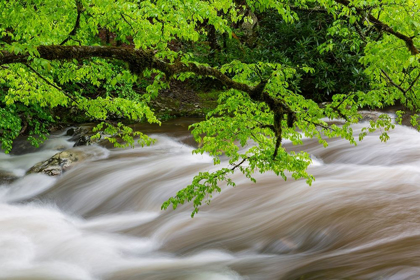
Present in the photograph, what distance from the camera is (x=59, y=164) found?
9.09 m

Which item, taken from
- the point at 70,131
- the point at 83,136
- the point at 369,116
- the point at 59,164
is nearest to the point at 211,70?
the point at 59,164

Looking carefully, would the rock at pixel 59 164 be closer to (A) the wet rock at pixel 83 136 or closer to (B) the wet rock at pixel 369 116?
(A) the wet rock at pixel 83 136

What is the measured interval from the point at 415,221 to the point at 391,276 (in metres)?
1.35

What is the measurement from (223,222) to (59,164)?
4.74 meters

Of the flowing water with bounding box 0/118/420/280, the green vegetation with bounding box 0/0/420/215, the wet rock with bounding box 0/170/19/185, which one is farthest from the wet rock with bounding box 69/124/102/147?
the wet rock with bounding box 0/170/19/185

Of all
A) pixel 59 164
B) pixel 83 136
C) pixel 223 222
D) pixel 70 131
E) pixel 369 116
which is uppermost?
pixel 70 131

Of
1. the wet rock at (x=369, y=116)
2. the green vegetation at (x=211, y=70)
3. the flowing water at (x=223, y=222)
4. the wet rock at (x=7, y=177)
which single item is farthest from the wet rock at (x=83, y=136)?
the wet rock at (x=369, y=116)

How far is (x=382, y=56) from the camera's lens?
152 inches

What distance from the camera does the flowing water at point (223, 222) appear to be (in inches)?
184

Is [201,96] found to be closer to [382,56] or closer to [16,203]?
[16,203]

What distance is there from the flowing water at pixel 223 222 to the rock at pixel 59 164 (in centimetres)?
21

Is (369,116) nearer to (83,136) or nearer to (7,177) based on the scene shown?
(83,136)

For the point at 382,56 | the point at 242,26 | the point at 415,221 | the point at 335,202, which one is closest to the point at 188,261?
the point at 335,202

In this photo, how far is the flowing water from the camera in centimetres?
466
